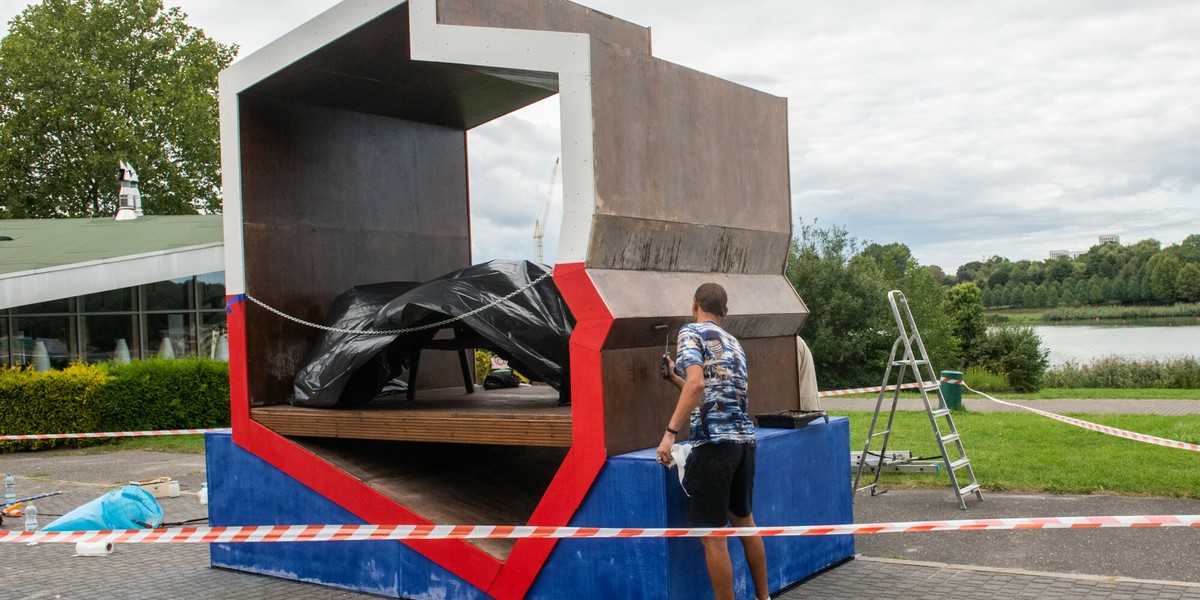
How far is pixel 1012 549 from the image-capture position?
7113mm

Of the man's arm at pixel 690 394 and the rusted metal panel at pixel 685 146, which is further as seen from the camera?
the rusted metal panel at pixel 685 146

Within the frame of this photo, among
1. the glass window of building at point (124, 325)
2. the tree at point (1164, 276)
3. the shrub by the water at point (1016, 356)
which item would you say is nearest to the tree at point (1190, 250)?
the tree at point (1164, 276)

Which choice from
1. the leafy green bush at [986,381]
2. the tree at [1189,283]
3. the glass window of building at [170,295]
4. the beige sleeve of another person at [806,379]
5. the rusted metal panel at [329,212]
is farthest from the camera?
the tree at [1189,283]

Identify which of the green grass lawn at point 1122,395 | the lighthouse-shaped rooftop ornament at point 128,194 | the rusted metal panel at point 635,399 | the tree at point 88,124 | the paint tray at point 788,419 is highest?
the tree at point 88,124

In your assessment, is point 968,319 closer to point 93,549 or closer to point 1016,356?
point 1016,356

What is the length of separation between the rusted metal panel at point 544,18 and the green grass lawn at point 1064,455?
17.7 ft

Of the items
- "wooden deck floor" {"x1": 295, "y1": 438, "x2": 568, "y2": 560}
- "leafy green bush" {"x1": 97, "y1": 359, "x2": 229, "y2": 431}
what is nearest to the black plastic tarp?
"wooden deck floor" {"x1": 295, "y1": 438, "x2": 568, "y2": 560}

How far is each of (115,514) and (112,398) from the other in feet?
30.9

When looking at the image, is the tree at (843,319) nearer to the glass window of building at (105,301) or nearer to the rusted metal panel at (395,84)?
the glass window of building at (105,301)

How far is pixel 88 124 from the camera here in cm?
4041

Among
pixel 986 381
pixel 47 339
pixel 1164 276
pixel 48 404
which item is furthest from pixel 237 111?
pixel 1164 276

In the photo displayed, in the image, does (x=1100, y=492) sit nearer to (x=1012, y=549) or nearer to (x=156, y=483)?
(x=1012, y=549)

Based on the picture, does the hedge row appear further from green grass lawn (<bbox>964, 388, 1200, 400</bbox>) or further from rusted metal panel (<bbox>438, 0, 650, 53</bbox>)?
green grass lawn (<bbox>964, 388, 1200, 400</bbox>)

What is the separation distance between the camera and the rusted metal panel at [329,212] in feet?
24.4
